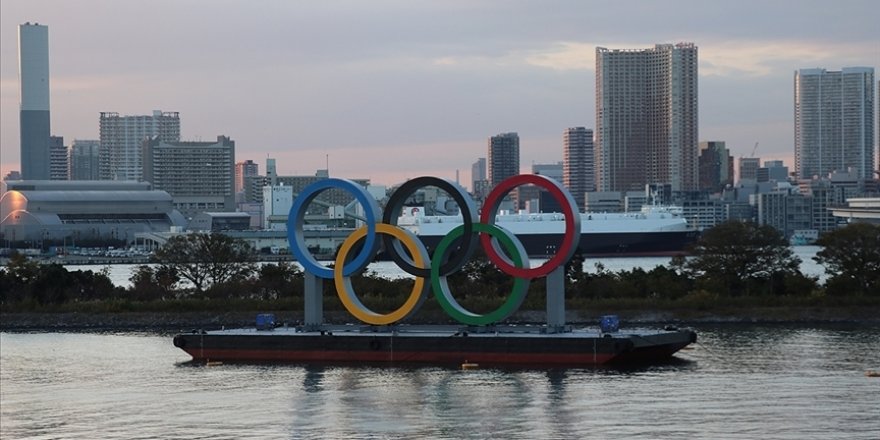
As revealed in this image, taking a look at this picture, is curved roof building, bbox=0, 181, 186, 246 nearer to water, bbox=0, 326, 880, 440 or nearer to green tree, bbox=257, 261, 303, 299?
green tree, bbox=257, 261, 303, 299

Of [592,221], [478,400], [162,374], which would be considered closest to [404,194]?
[162,374]

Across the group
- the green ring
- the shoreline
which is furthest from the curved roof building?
the green ring

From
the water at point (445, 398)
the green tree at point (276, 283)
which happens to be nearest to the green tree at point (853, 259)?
the water at point (445, 398)

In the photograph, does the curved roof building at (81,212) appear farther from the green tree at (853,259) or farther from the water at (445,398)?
the water at (445,398)

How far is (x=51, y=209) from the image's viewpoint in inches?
6491

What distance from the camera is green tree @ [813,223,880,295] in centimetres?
5650

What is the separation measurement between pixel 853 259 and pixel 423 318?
16089 millimetres

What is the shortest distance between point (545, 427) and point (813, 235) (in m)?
161

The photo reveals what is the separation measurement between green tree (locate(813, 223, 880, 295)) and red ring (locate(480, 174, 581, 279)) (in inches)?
723

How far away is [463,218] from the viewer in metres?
41.9

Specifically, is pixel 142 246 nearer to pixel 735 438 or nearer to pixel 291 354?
pixel 291 354

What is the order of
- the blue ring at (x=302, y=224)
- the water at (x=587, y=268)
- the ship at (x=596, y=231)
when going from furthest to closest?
the ship at (x=596, y=231) → the water at (x=587, y=268) → the blue ring at (x=302, y=224)

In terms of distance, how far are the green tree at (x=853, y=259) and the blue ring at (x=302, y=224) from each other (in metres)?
20.5

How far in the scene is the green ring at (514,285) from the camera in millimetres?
41062
